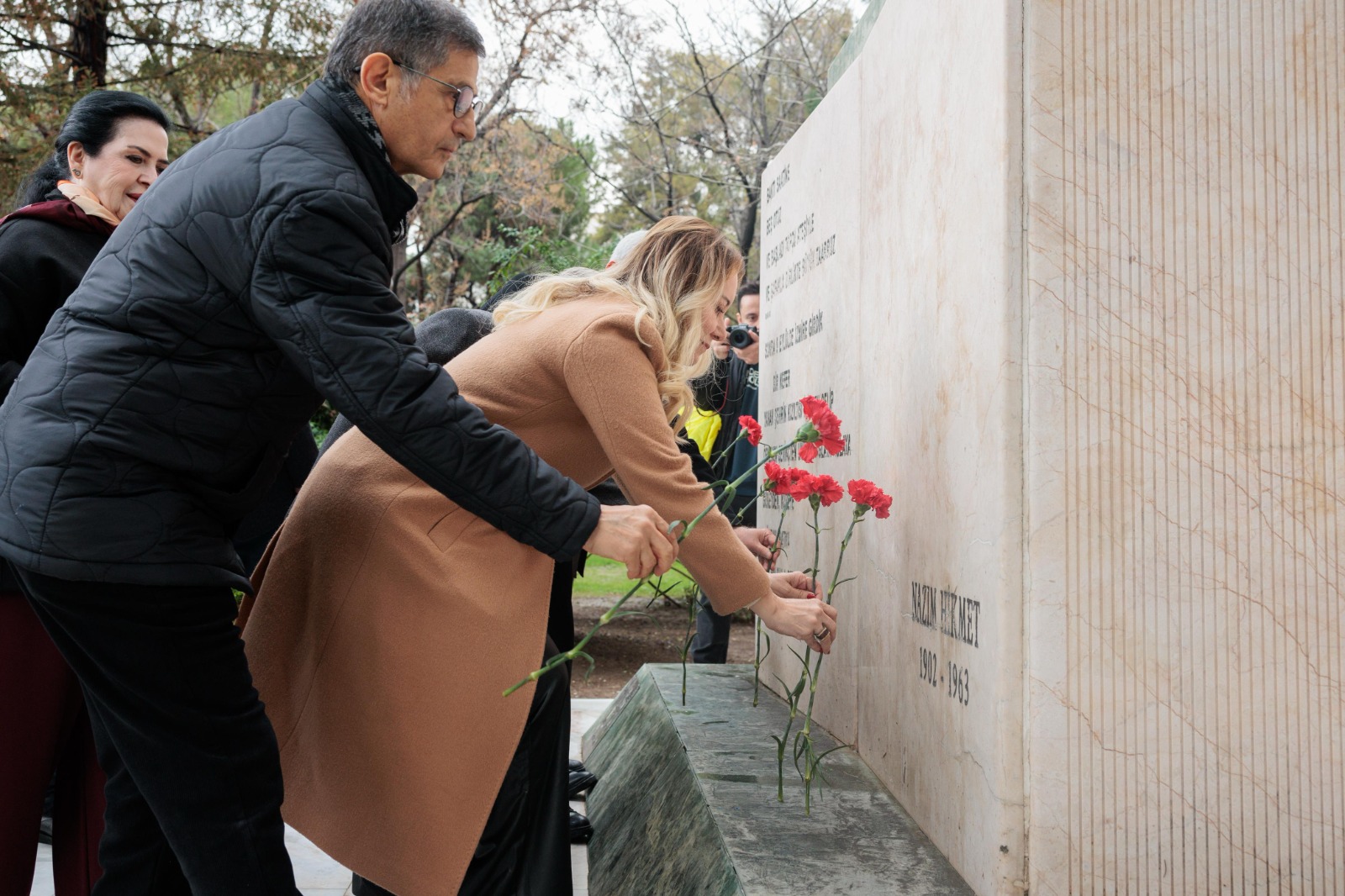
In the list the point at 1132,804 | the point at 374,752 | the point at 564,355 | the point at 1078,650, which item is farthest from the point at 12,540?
the point at 1132,804

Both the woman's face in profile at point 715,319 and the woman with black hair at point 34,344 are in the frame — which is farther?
the woman's face in profile at point 715,319

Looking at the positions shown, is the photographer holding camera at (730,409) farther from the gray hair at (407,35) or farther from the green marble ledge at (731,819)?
the gray hair at (407,35)

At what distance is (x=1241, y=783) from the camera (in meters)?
1.85

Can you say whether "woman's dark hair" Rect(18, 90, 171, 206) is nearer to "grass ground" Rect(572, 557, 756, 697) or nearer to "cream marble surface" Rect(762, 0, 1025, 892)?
"cream marble surface" Rect(762, 0, 1025, 892)

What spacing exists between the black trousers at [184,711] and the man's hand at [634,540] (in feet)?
1.86

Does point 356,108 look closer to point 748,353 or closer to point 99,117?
point 99,117

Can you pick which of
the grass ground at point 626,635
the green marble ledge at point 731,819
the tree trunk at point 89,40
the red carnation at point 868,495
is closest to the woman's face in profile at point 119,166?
the red carnation at point 868,495

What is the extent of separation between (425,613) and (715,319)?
2.97ft

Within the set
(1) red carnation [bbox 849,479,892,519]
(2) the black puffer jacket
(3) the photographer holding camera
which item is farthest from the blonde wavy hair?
(3) the photographer holding camera

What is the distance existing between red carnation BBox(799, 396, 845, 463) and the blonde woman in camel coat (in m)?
0.24

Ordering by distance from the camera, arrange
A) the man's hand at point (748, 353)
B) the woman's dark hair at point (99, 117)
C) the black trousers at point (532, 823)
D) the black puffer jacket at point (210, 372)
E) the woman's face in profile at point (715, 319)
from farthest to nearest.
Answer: the man's hand at point (748, 353), the woman's dark hair at point (99, 117), the woman's face in profile at point (715, 319), the black trousers at point (532, 823), the black puffer jacket at point (210, 372)

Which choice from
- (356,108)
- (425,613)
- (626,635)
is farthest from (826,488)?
(626,635)

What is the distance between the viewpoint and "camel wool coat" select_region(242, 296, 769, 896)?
203 cm

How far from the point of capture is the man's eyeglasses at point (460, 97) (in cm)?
185
